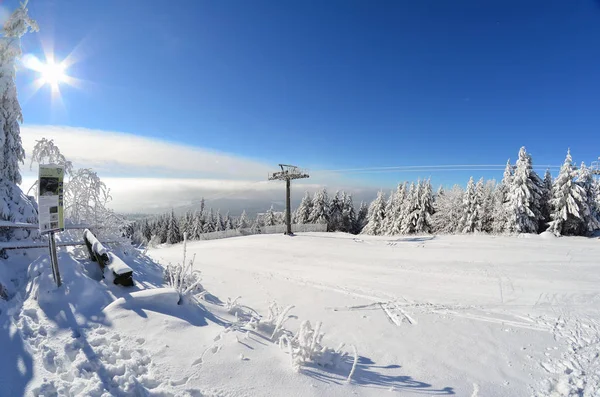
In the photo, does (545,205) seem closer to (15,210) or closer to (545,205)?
(545,205)

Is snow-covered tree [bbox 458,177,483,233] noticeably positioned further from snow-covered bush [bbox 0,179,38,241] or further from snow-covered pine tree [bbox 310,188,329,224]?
snow-covered bush [bbox 0,179,38,241]

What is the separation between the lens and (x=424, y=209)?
37.2 meters

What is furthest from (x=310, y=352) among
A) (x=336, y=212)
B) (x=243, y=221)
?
(x=243, y=221)

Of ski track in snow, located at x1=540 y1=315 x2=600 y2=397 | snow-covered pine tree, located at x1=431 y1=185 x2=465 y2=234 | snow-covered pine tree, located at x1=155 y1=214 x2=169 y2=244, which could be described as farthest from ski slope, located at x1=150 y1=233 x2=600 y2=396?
snow-covered pine tree, located at x1=155 y1=214 x2=169 y2=244

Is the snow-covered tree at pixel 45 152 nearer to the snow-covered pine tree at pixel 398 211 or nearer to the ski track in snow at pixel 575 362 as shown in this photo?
the ski track in snow at pixel 575 362

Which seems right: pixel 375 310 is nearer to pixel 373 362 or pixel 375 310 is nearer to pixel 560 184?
pixel 373 362

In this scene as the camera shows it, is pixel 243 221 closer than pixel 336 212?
No

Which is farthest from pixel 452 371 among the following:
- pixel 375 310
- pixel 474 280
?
pixel 474 280

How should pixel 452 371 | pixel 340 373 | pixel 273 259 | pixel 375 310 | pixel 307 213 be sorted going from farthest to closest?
pixel 307 213
pixel 273 259
pixel 375 310
pixel 452 371
pixel 340 373

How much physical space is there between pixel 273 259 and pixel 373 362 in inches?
439

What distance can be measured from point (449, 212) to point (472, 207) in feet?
17.0

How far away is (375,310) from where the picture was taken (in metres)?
7.55

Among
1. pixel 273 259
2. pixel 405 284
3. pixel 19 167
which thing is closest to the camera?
pixel 19 167

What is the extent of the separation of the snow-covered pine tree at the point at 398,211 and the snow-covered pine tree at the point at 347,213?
7.41 metres
